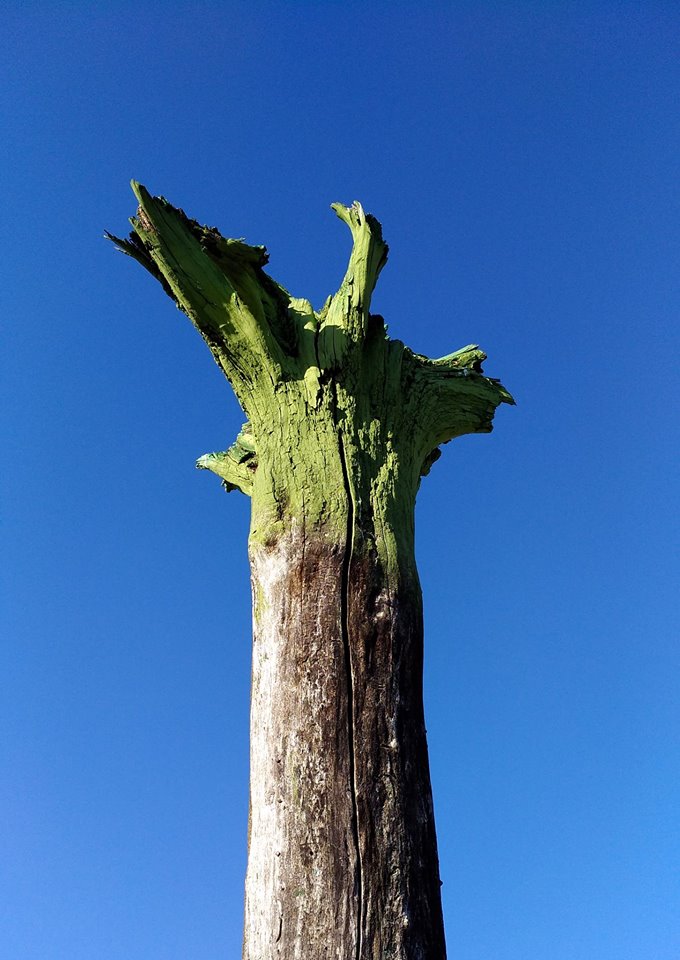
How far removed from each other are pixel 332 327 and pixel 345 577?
117cm

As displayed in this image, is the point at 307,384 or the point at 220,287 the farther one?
the point at 220,287

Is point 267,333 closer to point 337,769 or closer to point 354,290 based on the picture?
point 354,290

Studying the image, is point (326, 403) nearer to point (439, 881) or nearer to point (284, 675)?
point (284, 675)

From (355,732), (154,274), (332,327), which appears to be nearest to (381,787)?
(355,732)

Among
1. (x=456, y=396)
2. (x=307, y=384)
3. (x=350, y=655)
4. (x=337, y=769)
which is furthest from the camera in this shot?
(x=456, y=396)

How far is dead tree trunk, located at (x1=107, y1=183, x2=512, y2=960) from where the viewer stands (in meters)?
2.56

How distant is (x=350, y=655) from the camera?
2.87m

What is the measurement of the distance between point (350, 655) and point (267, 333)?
146 cm

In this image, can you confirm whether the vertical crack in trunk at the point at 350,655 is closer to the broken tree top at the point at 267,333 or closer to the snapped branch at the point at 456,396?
the broken tree top at the point at 267,333

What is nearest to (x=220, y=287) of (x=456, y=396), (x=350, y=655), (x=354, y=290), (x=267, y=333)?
(x=267, y=333)

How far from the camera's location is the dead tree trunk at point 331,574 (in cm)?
256

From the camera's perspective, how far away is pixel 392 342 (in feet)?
12.1

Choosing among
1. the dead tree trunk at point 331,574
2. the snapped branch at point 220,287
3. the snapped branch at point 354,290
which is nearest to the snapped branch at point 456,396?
the dead tree trunk at point 331,574

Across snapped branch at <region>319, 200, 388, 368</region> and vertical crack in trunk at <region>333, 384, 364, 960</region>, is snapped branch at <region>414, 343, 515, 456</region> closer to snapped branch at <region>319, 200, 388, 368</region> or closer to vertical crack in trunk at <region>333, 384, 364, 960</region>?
snapped branch at <region>319, 200, 388, 368</region>
